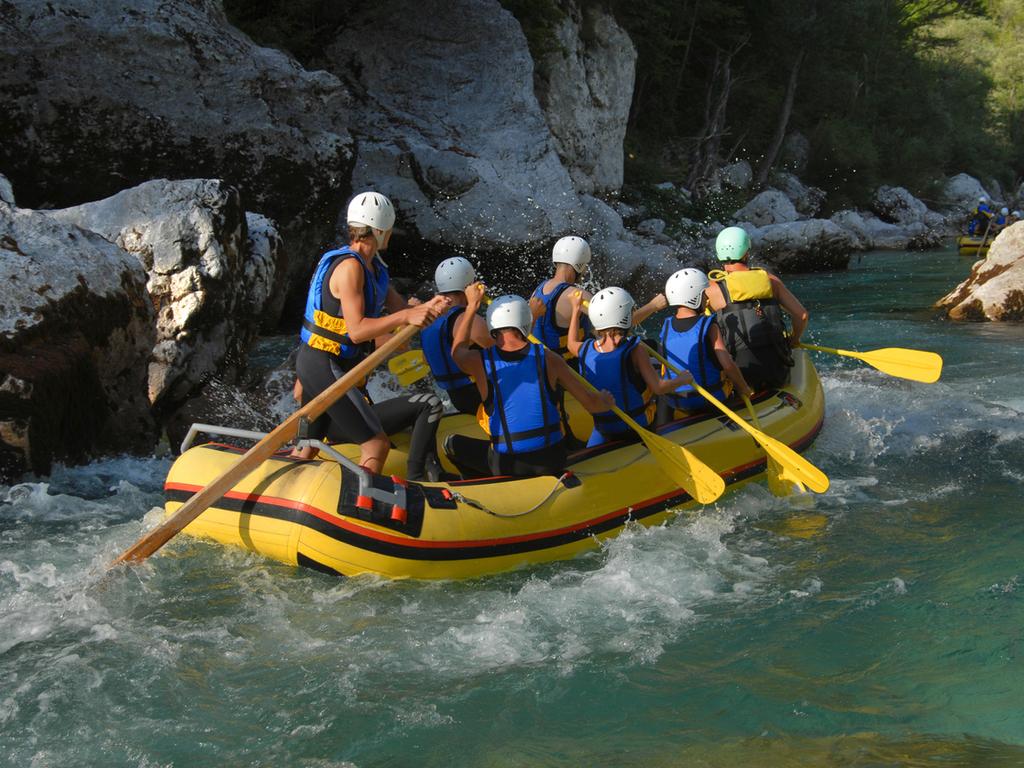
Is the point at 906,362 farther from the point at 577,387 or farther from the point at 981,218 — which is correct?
the point at 981,218

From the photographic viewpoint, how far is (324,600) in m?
4.62

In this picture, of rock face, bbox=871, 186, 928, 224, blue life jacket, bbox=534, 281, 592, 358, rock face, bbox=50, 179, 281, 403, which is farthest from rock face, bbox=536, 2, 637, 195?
blue life jacket, bbox=534, 281, 592, 358

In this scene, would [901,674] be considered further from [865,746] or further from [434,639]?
[434,639]

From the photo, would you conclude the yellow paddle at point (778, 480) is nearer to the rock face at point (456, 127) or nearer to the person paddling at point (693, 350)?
the person paddling at point (693, 350)

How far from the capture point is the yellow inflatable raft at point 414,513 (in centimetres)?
467

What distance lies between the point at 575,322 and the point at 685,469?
4.79 ft

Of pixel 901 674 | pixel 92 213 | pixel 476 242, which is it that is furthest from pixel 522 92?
pixel 901 674

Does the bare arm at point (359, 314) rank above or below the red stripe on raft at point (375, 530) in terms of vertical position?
above

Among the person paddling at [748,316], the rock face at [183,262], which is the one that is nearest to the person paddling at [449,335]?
the person paddling at [748,316]

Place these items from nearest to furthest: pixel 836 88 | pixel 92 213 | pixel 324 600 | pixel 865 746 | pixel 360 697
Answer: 1. pixel 865 746
2. pixel 360 697
3. pixel 324 600
4. pixel 92 213
5. pixel 836 88

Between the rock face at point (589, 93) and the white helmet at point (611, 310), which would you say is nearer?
the white helmet at point (611, 310)

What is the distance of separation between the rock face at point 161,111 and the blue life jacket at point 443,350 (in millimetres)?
5787

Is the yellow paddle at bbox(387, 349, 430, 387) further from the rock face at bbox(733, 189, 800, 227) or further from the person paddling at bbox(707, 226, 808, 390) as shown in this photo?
the rock face at bbox(733, 189, 800, 227)

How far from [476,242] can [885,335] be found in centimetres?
517
